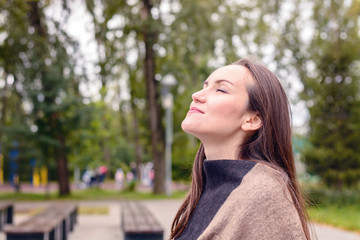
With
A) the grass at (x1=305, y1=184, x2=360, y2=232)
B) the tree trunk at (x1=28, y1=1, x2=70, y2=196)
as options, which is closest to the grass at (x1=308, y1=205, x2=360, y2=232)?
the grass at (x1=305, y1=184, x2=360, y2=232)

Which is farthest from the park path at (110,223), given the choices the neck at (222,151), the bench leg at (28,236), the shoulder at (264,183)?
the shoulder at (264,183)

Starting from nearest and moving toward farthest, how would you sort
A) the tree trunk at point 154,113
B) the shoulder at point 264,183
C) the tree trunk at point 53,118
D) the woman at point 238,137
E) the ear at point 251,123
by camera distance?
1. the shoulder at point 264,183
2. the woman at point 238,137
3. the ear at point 251,123
4. the tree trunk at point 53,118
5. the tree trunk at point 154,113

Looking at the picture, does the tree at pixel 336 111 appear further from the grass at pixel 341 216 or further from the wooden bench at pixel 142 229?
the wooden bench at pixel 142 229

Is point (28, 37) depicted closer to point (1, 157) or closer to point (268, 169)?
point (1, 157)

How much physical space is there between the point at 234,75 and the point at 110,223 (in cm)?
1053

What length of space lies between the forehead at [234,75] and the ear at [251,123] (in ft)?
0.39

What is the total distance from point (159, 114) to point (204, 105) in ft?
63.1

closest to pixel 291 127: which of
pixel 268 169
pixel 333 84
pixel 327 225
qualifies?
pixel 268 169

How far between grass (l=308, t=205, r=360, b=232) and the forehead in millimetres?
8107

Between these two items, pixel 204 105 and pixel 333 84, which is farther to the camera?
pixel 333 84

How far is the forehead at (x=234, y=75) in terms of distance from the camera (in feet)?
5.83

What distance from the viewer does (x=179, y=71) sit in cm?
1952

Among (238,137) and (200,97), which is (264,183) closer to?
(238,137)

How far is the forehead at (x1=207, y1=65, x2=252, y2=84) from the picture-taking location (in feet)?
5.83
